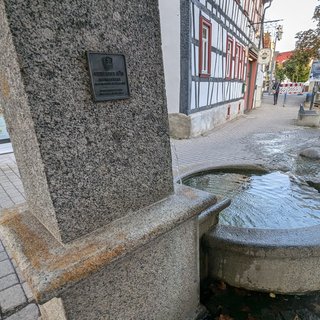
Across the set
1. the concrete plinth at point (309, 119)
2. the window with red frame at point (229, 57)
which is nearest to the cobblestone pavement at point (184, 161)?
the concrete plinth at point (309, 119)

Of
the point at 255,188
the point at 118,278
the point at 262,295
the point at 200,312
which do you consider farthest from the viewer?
the point at 255,188

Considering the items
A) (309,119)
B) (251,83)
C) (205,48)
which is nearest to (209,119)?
(205,48)

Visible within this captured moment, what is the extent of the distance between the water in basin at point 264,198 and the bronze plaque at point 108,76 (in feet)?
4.75

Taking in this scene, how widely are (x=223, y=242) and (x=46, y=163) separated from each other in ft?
4.35

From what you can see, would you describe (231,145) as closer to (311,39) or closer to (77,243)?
(77,243)

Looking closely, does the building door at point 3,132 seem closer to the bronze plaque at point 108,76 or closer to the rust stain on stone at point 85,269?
the bronze plaque at point 108,76

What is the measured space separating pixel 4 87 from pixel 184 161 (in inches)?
156

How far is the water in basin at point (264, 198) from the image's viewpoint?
2242 millimetres

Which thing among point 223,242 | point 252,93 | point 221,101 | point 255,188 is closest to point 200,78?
point 221,101

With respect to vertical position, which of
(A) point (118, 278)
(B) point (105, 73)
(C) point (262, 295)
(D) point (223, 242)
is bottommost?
(C) point (262, 295)

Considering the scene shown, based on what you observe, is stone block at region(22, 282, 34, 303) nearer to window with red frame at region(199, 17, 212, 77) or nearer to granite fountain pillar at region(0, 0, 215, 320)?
granite fountain pillar at region(0, 0, 215, 320)

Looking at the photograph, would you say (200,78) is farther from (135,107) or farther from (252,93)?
(252,93)

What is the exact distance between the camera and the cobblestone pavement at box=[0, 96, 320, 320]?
66.7 inches

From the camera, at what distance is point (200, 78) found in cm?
665
